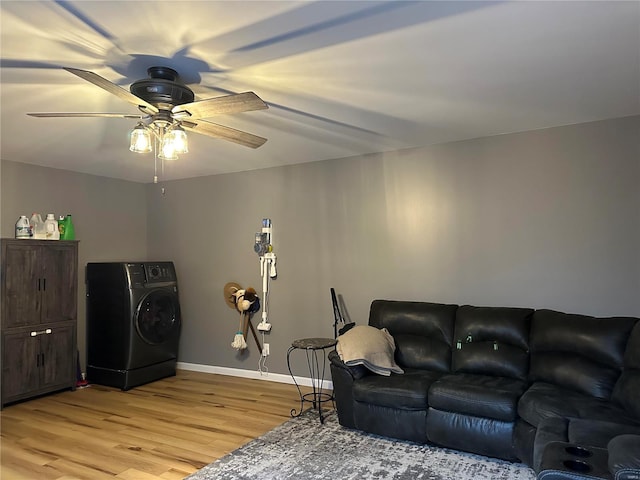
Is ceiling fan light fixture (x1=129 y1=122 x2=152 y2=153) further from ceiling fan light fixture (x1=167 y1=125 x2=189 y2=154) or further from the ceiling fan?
ceiling fan light fixture (x1=167 y1=125 x2=189 y2=154)

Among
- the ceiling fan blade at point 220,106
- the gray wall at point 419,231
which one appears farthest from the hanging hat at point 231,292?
the ceiling fan blade at point 220,106

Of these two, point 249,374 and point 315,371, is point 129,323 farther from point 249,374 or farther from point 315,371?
point 315,371

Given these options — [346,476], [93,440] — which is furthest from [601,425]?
[93,440]

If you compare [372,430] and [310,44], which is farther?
[372,430]

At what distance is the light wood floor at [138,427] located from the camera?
3.00 metres

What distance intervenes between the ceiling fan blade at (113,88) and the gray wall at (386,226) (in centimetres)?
246

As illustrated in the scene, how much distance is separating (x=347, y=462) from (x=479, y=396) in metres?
0.94

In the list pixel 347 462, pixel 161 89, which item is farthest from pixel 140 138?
pixel 347 462

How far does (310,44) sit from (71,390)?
13.9 feet

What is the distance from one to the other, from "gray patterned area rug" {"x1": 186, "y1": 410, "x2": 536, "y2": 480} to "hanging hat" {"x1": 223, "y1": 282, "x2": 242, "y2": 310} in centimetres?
192

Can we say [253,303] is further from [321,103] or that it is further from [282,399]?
[321,103]

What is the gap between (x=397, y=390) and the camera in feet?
10.7

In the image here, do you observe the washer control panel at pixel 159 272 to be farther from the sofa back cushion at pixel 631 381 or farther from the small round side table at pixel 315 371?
the sofa back cushion at pixel 631 381

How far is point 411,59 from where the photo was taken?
237 centimetres
